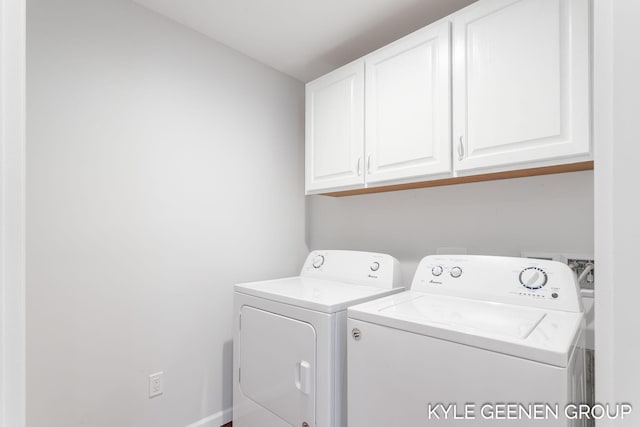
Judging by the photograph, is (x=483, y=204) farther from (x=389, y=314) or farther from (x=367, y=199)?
(x=389, y=314)

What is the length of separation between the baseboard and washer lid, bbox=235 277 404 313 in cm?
83

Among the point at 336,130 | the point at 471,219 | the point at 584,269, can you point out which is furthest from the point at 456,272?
the point at 336,130

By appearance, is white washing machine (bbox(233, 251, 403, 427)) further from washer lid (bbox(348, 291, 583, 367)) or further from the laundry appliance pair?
washer lid (bbox(348, 291, 583, 367))

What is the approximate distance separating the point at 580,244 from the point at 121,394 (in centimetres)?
231

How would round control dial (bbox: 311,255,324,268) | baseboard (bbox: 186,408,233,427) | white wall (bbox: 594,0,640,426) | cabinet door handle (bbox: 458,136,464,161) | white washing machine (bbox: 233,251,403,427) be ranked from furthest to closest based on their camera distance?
round control dial (bbox: 311,255,324,268) → baseboard (bbox: 186,408,233,427) → cabinet door handle (bbox: 458,136,464,161) → white washing machine (bbox: 233,251,403,427) → white wall (bbox: 594,0,640,426)

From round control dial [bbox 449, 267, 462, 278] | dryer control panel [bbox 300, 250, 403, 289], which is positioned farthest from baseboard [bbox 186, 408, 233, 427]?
round control dial [bbox 449, 267, 462, 278]

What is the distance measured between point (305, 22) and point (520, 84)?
46.2 inches

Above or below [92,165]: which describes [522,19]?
above

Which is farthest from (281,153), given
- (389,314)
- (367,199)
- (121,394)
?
(121,394)

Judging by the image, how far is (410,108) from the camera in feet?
5.48

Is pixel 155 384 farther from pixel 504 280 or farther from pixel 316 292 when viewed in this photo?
pixel 504 280

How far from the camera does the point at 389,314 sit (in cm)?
122

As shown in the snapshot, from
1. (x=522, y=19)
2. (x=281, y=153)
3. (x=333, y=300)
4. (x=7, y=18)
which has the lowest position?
(x=333, y=300)

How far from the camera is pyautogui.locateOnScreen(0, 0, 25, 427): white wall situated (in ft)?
1.24
